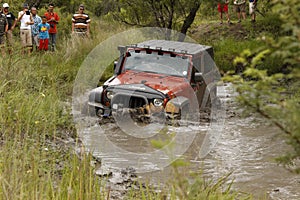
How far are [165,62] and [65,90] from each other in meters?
2.83

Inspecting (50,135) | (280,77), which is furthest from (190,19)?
(280,77)

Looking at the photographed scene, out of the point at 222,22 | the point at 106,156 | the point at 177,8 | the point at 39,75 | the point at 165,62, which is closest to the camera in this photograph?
the point at 106,156

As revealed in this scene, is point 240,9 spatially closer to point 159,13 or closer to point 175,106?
point 159,13

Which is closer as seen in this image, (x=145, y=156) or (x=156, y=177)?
(x=156, y=177)

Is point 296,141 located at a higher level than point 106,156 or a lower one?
higher

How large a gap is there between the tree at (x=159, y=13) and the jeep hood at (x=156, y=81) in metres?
7.16

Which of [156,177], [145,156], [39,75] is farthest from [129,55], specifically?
[156,177]

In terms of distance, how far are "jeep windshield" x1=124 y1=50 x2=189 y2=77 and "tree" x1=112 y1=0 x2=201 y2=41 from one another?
270 inches

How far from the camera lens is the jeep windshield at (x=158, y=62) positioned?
9992mm

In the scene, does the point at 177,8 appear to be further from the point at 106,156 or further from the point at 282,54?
the point at 282,54

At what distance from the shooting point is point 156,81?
385 inches

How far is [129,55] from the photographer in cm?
1038

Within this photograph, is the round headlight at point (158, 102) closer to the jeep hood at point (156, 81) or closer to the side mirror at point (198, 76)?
the jeep hood at point (156, 81)

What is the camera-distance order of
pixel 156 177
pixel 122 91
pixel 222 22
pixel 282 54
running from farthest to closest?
1. pixel 222 22
2. pixel 122 91
3. pixel 156 177
4. pixel 282 54
